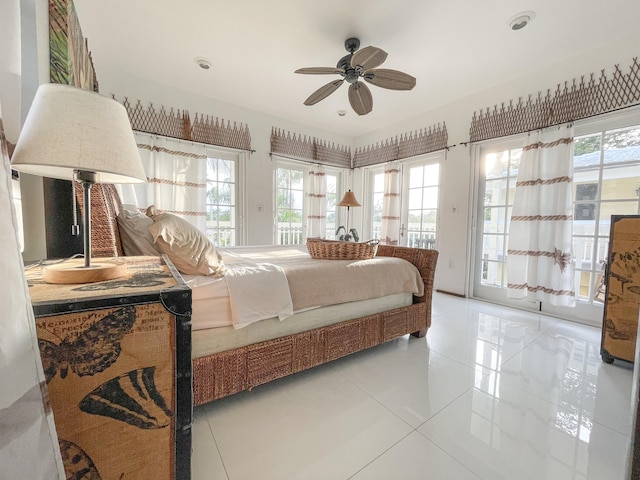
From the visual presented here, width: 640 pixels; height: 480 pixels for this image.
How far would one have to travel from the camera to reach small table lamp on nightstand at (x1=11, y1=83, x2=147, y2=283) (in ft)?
2.22

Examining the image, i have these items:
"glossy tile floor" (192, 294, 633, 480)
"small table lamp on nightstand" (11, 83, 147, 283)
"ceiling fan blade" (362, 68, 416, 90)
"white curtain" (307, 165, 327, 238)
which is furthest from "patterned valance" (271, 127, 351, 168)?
"small table lamp on nightstand" (11, 83, 147, 283)

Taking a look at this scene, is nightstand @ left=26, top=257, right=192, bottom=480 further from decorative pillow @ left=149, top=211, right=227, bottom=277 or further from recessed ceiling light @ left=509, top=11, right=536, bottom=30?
recessed ceiling light @ left=509, top=11, right=536, bottom=30

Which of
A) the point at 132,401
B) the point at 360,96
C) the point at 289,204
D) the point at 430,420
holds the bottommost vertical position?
the point at 430,420

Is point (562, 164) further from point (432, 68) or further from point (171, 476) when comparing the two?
point (171, 476)

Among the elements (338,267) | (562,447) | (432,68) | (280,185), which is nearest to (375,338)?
(338,267)

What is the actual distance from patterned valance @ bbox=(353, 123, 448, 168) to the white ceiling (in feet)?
1.99

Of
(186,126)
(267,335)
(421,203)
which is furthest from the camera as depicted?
(421,203)

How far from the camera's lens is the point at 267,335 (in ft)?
4.80

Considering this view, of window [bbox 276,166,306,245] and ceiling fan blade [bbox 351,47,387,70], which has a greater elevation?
ceiling fan blade [bbox 351,47,387,70]

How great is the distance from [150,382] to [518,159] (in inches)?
155

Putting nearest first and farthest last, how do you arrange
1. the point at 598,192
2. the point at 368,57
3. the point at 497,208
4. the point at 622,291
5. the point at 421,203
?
the point at 622,291
the point at 368,57
the point at 598,192
the point at 497,208
the point at 421,203

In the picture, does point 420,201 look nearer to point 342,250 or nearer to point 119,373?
point 342,250

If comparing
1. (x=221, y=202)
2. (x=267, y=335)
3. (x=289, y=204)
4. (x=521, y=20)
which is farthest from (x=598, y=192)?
(x=221, y=202)

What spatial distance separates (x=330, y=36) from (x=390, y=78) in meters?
0.69
